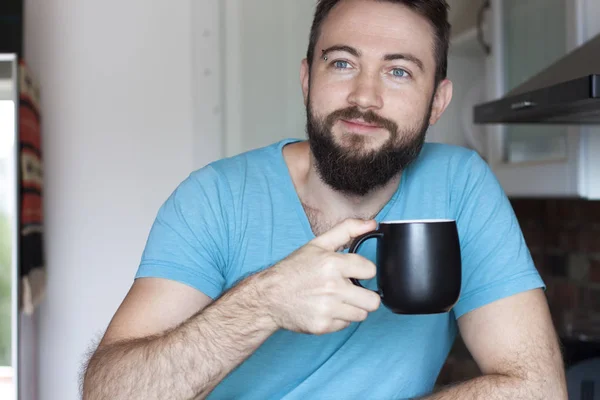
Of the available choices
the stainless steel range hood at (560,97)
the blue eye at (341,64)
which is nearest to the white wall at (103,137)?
the stainless steel range hood at (560,97)

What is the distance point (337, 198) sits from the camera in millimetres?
1271

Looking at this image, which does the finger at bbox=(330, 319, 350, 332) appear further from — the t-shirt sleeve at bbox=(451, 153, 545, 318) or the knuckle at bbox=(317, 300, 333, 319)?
the t-shirt sleeve at bbox=(451, 153, 545, 318)

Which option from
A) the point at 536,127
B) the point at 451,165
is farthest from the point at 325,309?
the point at 536,127

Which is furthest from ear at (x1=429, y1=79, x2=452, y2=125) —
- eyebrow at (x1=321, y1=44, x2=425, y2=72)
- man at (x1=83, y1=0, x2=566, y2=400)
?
eyebrow at (x1=321, y1=44, x2=425, y2=72)

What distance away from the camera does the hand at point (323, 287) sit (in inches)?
31.6

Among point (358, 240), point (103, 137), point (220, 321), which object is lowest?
point (220, 321)

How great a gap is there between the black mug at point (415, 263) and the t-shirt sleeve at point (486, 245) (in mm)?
290

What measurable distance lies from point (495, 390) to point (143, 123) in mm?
1980

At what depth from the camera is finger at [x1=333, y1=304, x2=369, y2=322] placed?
0.81 m

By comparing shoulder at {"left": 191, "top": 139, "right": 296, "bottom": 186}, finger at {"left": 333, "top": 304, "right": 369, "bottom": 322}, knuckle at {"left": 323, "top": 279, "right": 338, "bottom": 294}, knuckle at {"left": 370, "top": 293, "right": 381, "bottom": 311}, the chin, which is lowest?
finger at {"left": 333, "top": 304, "right": 369, "bottom": 322}

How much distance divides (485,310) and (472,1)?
1.82 meters

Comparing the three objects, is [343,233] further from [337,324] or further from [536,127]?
[536,127]

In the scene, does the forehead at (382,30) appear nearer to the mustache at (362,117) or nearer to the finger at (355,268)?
the mustache at (362,117)

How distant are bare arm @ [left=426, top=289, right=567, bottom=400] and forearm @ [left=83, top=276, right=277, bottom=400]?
0.28 m
